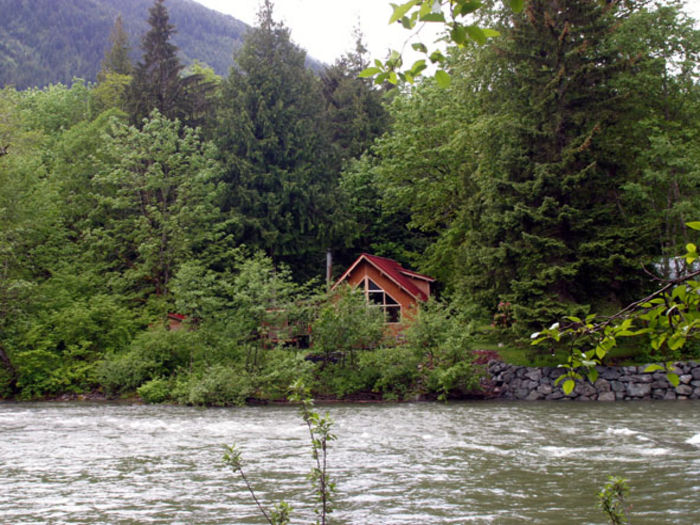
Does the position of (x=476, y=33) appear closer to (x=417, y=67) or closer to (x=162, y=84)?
(x=417, y=67)

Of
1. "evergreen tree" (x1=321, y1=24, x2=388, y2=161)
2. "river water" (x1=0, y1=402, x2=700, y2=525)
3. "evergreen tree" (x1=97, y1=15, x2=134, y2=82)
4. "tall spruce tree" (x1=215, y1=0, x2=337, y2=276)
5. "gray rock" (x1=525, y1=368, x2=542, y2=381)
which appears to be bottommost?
"river water" (x1=0, y1=402, x2=700, y2=525)

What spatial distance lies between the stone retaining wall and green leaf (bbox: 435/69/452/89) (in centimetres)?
2112

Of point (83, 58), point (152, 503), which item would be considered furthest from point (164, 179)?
point (83, 58)

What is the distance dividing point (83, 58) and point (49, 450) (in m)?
124

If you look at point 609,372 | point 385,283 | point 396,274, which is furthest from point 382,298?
point 609,372

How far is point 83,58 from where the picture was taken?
Answer: 400 feet

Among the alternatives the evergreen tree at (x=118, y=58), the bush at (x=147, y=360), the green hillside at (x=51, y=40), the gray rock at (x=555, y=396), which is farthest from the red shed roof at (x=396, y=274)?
the green hillside at (x=51, y=40)

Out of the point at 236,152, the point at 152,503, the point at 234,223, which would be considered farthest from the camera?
the point at 236,152

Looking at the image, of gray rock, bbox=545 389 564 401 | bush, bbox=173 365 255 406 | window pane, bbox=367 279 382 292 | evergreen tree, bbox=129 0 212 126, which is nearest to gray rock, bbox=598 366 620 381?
gray rock, bbox=545 389 564 401

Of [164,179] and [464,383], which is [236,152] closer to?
[164,179]

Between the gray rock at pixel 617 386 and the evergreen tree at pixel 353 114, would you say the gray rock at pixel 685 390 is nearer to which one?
the gray rock at pixel 617 386

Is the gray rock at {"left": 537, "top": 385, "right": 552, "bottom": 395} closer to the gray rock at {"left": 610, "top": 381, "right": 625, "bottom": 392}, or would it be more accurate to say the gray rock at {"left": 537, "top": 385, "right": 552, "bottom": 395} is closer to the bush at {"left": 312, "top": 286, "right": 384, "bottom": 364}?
the gray rock at {"left": 610, "top": 381, "right": 625, "bottom": 392}

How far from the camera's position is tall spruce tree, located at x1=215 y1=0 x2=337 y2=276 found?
36375 millimetres

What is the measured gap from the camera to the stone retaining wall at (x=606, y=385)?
73.4 feet
